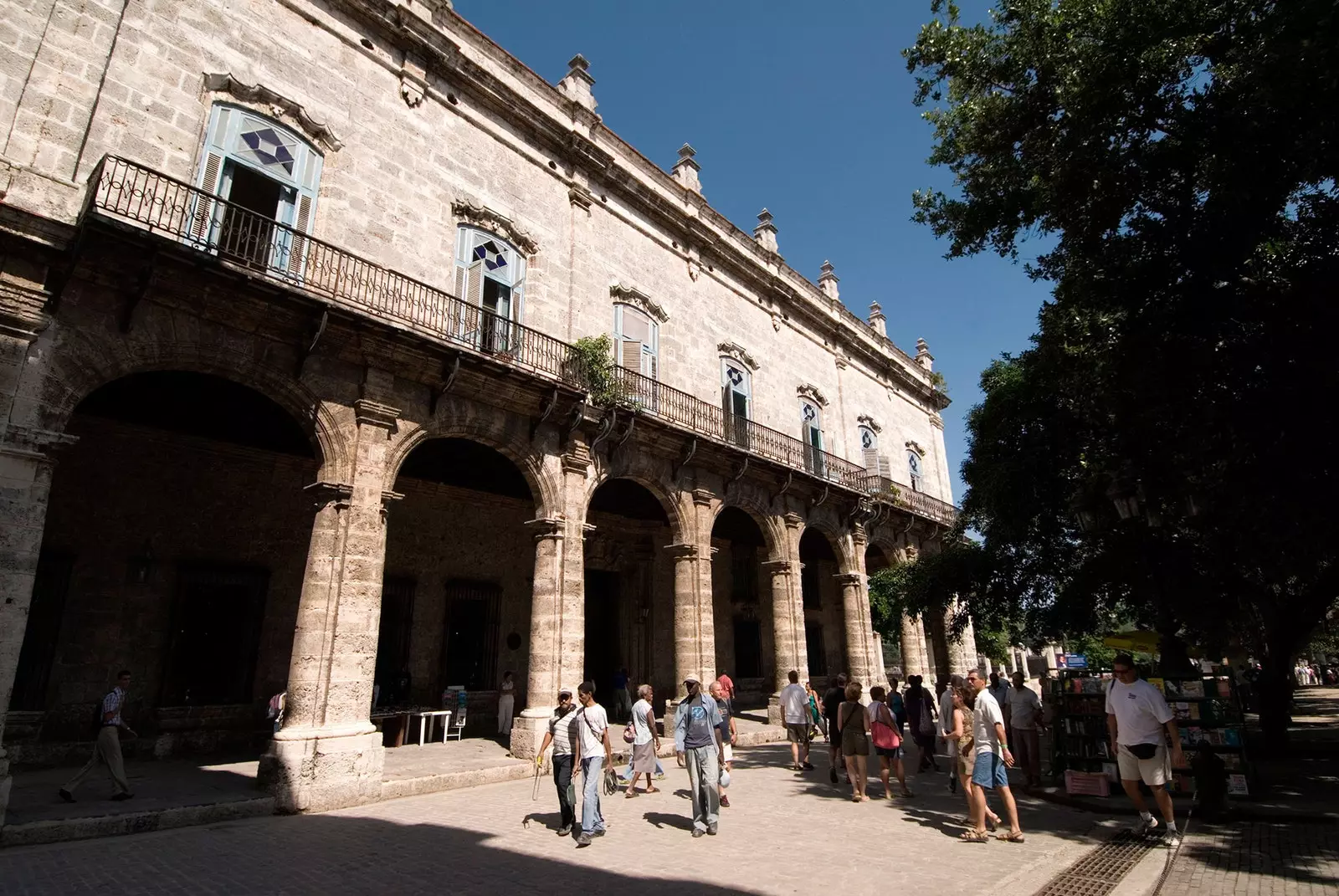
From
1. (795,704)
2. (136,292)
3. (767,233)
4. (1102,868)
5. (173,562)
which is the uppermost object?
(767,233)

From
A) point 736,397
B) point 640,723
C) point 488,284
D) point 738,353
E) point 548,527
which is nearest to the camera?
point 640,723

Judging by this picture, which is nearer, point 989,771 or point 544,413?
point 989,771

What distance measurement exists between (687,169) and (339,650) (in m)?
14.5

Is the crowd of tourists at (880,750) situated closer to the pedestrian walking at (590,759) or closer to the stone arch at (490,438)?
the pedestrian walking at (590,759)

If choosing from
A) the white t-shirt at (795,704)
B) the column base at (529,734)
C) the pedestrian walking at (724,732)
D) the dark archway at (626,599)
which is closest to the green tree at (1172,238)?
the white t-shirt at (795,704)

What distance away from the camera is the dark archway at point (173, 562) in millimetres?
9477

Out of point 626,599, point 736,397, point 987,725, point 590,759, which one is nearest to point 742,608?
point 626,599

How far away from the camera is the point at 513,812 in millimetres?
7531

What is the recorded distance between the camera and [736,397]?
57.6 ft

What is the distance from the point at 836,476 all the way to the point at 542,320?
991 cm

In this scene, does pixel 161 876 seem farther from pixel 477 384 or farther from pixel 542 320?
pixel 542 320

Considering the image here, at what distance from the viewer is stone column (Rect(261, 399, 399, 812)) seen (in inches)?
309

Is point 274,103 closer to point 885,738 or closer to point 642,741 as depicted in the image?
point 642,741

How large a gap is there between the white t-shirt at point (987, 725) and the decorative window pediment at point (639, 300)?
10818 mm
